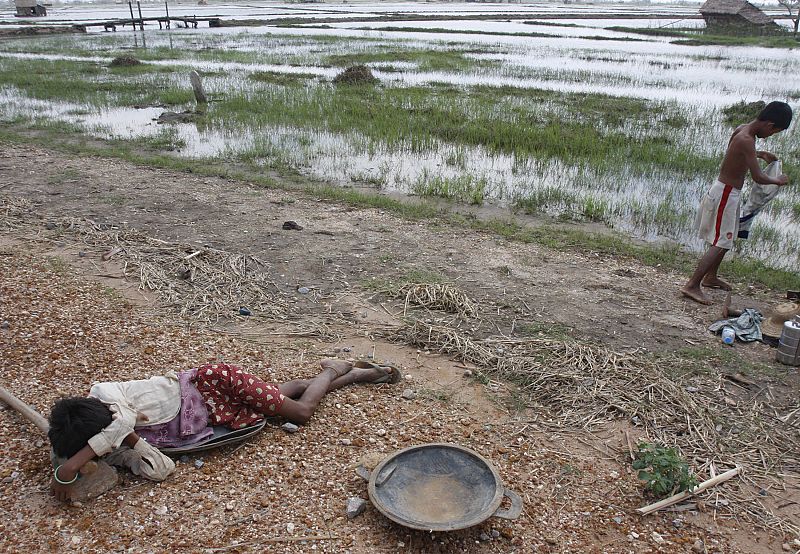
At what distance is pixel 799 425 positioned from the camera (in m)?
3.42

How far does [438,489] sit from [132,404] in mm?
1474

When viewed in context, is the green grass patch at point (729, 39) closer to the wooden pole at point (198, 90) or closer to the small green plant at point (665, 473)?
the wooden pole at point (198, 90)

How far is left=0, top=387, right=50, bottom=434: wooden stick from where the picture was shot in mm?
2936

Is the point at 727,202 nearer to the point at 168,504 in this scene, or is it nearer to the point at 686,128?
the point at 168,504

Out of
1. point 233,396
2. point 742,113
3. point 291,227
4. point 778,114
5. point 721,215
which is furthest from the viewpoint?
point 742,113

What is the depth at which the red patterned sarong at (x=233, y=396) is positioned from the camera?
3109 mm

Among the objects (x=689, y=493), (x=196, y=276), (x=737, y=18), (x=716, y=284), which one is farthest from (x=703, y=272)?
(x=737, y=18)

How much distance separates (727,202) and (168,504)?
4399 millimetres

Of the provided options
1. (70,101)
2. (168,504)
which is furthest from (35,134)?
(168,504)

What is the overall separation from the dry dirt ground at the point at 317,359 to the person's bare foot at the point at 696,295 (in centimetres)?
13

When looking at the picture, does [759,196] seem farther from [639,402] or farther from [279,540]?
[279,540]

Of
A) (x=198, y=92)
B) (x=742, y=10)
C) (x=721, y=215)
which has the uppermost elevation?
(x=742, y=10)

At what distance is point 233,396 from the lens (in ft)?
10.4

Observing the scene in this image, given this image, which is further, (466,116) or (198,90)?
(198,90)
